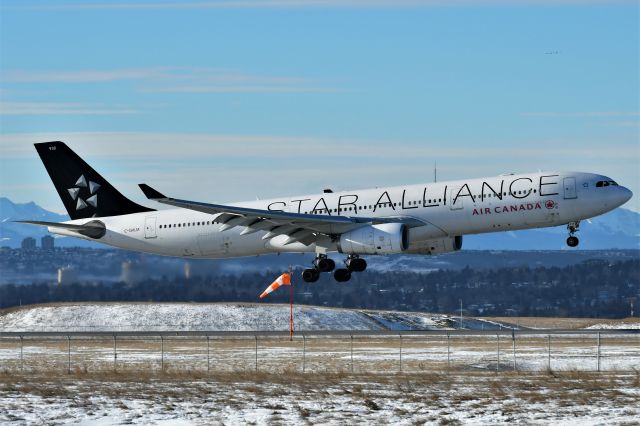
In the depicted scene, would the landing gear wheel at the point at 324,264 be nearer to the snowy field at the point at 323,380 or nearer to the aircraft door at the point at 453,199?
the snowy field at the point at 323,380

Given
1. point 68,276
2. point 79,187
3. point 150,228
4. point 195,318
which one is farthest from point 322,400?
point 68,276

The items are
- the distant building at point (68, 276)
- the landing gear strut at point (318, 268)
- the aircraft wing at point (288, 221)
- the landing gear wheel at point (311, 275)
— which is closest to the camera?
the aircraft wing at point (288, 221)

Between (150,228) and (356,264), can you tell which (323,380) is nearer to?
(356,264)

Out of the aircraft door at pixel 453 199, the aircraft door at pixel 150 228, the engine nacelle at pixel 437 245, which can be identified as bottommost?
the engine nacelle at pixel 437 245

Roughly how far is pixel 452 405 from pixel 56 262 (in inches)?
3111

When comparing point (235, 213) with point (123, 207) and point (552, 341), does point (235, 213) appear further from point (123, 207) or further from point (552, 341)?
→ point (552, 341)

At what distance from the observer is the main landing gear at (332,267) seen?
2537 inches

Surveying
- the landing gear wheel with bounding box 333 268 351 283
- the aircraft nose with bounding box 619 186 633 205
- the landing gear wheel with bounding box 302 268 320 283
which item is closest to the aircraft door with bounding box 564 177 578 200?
the aircraft nose with bounding box 619 186 633 205

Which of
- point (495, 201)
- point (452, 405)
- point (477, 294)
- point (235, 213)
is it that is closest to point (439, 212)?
point (495, 201)

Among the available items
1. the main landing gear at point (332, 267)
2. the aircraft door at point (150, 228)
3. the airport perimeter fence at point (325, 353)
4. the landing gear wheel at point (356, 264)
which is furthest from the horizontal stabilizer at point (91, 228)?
the landing gear wheel at point (356, 264)

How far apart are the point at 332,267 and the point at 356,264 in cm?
149

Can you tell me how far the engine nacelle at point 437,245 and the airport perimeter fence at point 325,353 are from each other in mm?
5116

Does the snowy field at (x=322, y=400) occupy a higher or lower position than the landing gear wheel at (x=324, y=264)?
lower

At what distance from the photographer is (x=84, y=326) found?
96125 millimetres
